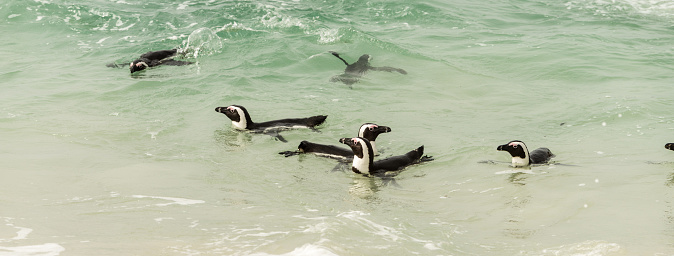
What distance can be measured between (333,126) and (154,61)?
236 inches

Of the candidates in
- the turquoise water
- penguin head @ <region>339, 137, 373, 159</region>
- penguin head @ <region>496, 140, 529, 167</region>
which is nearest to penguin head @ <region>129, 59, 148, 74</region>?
the turquoise water

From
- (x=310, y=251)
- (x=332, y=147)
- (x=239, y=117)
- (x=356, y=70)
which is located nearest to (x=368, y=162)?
(x=332, y=147)

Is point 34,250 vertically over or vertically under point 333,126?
over

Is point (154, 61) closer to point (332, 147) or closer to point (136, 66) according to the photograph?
point (136, 66)

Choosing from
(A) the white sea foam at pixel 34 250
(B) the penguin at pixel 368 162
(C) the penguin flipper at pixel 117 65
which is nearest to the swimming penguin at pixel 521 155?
(B) the penguin at pixel 368 162

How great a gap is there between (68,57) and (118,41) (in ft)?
5.75

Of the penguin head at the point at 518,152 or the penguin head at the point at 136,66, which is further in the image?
the penguin head at the point at 136,66

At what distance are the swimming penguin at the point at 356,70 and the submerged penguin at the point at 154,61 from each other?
3639 millimetres

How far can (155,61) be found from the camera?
16.0 meters

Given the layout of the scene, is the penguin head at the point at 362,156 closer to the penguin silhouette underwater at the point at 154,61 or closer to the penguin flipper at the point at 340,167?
the penguin flipper at the point at 340,167

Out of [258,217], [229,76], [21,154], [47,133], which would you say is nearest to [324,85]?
[229,76]

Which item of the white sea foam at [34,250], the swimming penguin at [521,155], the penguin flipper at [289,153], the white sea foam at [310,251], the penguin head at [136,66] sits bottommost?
the penguin flipper at [289,153]

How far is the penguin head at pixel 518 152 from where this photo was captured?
9.31 meters

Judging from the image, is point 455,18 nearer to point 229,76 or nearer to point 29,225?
point 229,76
